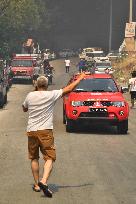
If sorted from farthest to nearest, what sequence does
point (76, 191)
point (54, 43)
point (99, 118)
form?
point (54, 43) < point (99, 118) < point (76, 191)

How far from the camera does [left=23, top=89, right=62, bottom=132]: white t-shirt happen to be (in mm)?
10406

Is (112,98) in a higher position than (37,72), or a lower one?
higher

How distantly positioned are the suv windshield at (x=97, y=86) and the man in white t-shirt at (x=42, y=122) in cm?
980

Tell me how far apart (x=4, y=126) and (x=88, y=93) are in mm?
3246

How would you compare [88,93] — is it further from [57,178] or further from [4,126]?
[57,178]

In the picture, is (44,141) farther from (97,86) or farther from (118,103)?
(97,86)

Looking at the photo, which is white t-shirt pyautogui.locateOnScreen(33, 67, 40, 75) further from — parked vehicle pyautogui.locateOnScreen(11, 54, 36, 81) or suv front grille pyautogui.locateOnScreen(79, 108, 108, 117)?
suv front grille pyautogui.locateOnScreen(79, 108, 108, 117)

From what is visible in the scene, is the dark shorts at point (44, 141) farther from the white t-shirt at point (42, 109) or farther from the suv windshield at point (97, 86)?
the suv windshield at point (97, 86)

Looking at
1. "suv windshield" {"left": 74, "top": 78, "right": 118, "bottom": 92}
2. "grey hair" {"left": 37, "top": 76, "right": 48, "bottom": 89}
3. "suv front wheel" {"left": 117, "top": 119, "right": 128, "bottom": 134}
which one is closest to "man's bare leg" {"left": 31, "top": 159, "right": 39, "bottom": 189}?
"grey hair" {"left": 37, "top": 76, "right": 48, "bottom": 89}

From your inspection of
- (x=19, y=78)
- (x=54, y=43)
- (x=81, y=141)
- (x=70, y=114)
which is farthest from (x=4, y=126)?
(x=54, y=43)

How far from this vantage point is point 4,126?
21.7 metres

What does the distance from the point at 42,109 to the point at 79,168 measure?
2.71 m

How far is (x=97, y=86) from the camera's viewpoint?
20438mm

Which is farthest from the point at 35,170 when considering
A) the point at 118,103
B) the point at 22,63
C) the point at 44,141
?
the point at 22,63
